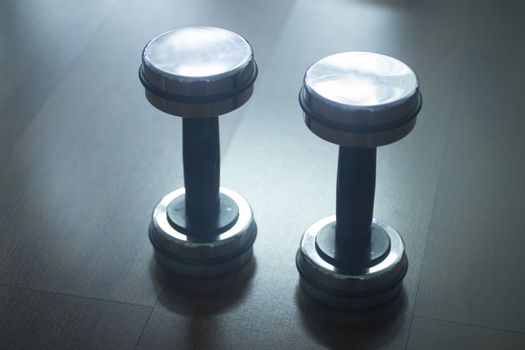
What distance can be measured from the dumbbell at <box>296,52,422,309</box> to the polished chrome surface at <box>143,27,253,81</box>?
0.14 metres

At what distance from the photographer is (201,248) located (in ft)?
6.14

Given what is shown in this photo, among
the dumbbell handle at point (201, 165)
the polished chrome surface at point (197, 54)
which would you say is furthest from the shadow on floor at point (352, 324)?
the polished chrome surface at point (197, 54)

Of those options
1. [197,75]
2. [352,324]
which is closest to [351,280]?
[352,324]

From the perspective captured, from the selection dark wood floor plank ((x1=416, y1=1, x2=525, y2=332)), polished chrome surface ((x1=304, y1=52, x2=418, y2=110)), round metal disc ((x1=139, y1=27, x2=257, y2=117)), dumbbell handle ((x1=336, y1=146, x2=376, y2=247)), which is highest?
polished chrome surface ((x1=304, y1=52, x2=418, y2=110))

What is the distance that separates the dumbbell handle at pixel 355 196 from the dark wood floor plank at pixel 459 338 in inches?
7.4

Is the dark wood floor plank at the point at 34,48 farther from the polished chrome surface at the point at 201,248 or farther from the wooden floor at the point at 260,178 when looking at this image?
the polished chrome surface at the point at 201,248

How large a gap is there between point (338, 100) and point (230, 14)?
111 cm

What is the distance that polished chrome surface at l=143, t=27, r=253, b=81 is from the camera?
171 centimetres

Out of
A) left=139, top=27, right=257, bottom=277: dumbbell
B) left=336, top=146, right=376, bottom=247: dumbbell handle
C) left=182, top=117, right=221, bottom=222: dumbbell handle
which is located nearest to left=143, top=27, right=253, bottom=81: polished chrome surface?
left=139, top=27, right=257, bottom=277: dumbbell

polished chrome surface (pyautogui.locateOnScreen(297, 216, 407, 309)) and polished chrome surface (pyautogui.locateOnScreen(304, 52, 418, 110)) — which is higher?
polished chrome surface (pyautogui.locateOnScreen(304, 52, 418, 110))

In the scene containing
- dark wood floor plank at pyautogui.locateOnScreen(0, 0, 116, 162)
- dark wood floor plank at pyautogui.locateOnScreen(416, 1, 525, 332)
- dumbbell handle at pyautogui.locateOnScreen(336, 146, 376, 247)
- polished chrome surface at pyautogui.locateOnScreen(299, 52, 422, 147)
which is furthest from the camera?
dark wood floor plank at pyautogui.locateOnScreen(0, 0, 116, 162)

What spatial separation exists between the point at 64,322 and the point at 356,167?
597mm

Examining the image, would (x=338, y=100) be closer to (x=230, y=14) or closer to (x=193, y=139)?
(x=193, y=139)

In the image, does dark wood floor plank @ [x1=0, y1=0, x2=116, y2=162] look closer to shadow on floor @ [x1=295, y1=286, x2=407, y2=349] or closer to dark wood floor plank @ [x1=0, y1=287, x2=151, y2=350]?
dark wood floor plank @ [x1=0, y1=287, x2=151, y2=350]
